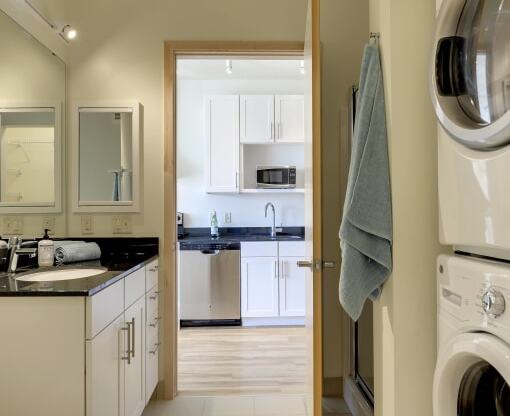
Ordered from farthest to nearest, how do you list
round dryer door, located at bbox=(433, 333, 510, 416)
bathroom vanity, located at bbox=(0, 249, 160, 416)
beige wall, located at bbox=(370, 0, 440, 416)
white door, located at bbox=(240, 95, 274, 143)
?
1. white door, located at bbox=(240, 95, 274, 143)
2. bathroom vanity, located at bbox=(0, 249, 160, 416)
3. beige wall, located at bbox=(370, 0, 440, 416)
4. round dryer door, located at bbox=(433, 333, 510, 416)

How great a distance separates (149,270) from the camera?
2100 millimetres

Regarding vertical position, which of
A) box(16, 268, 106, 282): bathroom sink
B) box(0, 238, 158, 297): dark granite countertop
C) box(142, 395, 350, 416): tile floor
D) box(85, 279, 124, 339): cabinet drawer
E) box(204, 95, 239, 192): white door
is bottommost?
box(142, 395, 350, 416): tile floor

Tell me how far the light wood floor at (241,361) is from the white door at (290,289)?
19 centimetres

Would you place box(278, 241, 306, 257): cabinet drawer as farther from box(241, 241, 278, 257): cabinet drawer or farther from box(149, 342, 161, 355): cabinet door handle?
box(149, 342, 161, 355): cabinet door handle

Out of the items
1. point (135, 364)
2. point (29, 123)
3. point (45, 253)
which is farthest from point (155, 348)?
point (29, 123)

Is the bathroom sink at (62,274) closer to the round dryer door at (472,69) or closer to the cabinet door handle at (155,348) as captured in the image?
the cabinet door handle at (155,348)

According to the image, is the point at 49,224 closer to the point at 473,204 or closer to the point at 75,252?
the point at 75,252

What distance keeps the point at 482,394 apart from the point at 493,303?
32 cm

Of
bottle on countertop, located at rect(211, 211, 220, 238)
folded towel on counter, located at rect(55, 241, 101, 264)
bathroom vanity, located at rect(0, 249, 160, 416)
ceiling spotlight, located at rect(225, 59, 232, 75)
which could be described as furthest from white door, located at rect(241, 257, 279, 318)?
bathroom vanity, located at rect(0, 249, 160, 416)

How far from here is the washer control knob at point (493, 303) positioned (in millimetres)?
763

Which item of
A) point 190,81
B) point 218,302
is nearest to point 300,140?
point 190,81

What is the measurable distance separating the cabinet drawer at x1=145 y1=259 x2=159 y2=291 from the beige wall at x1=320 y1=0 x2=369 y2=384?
108 cm

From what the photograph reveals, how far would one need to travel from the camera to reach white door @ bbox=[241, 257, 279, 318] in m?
3.58

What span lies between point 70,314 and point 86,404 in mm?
334
